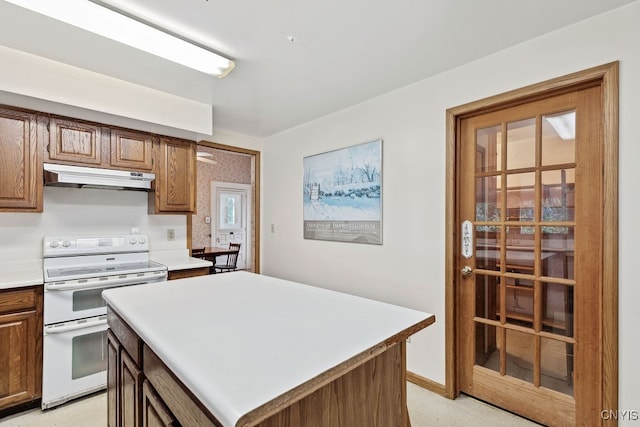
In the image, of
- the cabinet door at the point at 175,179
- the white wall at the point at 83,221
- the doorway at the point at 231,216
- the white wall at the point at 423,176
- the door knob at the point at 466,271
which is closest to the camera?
the white wall at the point at 423,176

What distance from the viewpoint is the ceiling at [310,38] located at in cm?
156

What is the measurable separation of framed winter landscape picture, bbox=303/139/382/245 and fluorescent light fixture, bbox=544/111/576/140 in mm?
1164

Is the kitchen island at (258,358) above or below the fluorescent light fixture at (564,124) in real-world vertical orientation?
below

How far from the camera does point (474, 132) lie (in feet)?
7.18

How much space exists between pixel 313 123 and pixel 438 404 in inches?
104

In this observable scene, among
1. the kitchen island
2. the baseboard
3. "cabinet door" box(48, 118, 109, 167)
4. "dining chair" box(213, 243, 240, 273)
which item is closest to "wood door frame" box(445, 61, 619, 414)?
the baseboard

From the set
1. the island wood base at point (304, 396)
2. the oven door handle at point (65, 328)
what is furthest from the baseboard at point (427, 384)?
the oven door handle at point (65, 328)

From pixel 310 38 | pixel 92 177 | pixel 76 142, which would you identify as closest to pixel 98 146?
pixel 76 142

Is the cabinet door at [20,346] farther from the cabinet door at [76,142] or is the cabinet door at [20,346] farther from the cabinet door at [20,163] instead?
the cabinet door at [76,142]

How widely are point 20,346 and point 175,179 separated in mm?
1603

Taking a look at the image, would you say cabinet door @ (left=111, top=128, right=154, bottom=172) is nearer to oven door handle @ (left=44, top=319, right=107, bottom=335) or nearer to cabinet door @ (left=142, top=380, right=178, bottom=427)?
oven door handle @ (left=44, top=319, right=107, bottom=335)

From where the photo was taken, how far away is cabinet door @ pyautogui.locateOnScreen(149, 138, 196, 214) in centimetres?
287

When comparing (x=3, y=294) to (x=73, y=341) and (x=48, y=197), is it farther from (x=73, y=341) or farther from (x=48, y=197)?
(x=48, y=197)

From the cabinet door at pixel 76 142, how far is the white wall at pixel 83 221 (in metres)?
0.39
